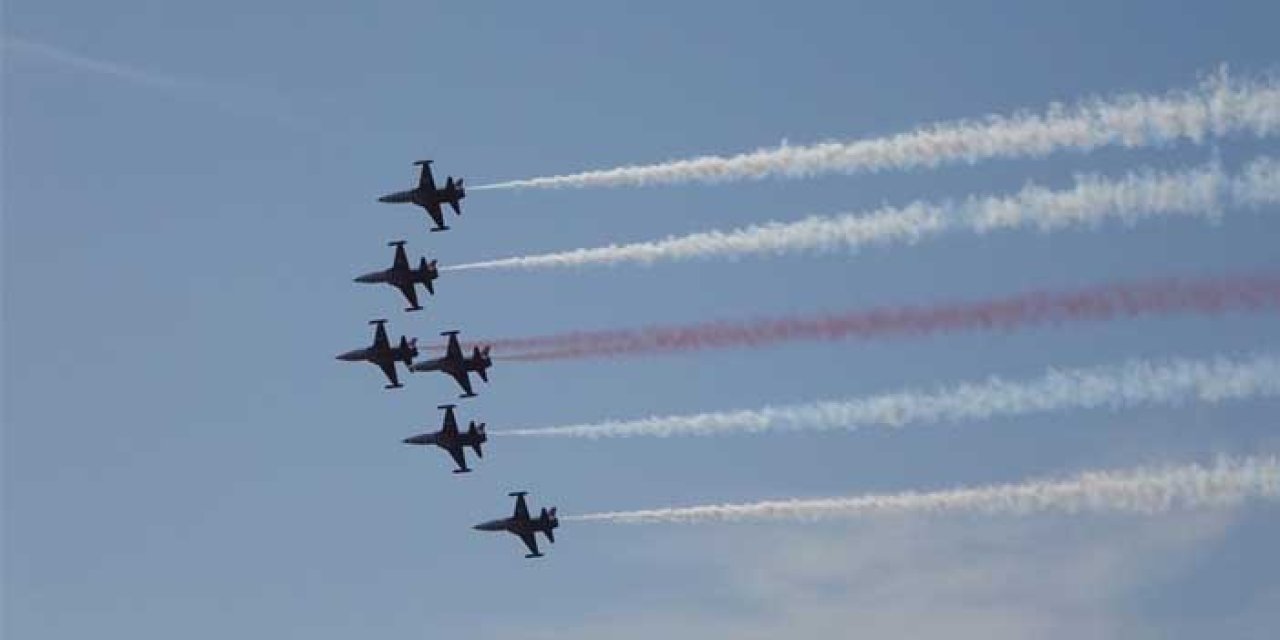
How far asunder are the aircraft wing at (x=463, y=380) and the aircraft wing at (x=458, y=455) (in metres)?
4.14

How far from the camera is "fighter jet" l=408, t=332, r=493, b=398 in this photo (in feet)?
571

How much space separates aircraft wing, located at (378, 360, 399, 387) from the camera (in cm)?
17650

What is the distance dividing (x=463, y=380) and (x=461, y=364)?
29.3 inches

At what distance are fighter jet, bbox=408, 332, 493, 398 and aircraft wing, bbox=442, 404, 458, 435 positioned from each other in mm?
3546

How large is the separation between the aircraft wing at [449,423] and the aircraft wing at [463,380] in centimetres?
370

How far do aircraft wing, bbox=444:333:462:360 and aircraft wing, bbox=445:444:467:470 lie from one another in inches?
202

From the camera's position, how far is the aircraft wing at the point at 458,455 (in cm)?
17825

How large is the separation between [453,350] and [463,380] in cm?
138

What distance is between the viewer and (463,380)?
174750 mm

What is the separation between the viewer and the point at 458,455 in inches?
7023

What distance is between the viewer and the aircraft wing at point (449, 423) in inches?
7023

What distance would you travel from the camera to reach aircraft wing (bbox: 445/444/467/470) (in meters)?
178

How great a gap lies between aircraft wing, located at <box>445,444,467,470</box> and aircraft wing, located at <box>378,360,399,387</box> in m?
4.13

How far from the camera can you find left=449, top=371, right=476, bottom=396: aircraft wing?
573 feet
